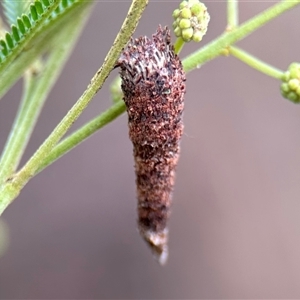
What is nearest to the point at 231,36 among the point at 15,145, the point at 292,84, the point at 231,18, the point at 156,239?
the point at 231,18

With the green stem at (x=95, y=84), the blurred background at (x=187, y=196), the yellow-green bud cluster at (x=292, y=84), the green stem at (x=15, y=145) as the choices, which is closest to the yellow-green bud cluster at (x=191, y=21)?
the green stem at (x=95, y=84)

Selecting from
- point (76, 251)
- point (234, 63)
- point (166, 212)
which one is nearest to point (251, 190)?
point (234, 63)

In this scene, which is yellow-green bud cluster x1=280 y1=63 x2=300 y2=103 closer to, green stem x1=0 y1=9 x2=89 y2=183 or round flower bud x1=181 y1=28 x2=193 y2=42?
round flower bud x1=181 y1=28 x2=193 y2=42

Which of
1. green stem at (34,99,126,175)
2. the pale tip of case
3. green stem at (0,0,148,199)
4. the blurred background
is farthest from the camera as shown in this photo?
the blurred background

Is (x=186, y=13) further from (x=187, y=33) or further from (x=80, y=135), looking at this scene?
(x=80, y=135)

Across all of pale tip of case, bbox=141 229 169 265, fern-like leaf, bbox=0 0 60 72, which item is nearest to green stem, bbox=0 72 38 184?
fern-like leaf, bbox=0 0 60 72

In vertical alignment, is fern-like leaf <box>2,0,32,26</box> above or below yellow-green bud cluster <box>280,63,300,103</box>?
above

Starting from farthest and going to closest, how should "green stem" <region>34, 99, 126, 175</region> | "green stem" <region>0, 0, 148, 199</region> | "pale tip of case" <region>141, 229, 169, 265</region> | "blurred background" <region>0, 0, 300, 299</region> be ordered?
"blurred background" <region>0, 0, 300, 299</region>, "pale tip of case" <region>141, 229, 169, 265</region>, "green stem" <region>34, 99, 126, 175</region>, "green stem" <region>0, 0, 148, 199</region>
